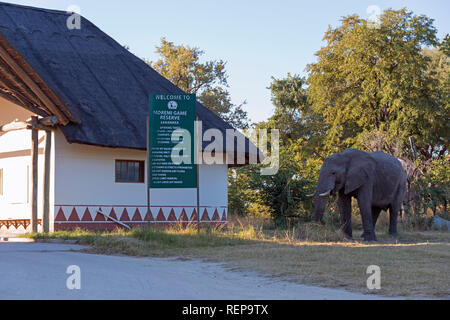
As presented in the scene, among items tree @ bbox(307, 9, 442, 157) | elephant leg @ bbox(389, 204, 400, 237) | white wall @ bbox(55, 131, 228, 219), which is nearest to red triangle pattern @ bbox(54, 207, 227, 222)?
white wall @ bbox(55, 131, 228, 219)

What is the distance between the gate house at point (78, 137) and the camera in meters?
19.3

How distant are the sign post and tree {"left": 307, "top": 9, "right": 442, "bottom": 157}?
72.6 feet

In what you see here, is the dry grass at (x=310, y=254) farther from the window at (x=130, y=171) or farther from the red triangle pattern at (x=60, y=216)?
the window at (x=130, y=171)

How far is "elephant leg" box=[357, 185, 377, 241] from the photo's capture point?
17125 millimetres

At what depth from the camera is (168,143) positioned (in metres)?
16.8

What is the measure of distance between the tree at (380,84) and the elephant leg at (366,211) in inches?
803

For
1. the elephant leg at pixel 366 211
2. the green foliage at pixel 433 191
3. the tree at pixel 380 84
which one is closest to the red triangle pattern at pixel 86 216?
the elephant leg at pixel 366 211

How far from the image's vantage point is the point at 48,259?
11492 mm

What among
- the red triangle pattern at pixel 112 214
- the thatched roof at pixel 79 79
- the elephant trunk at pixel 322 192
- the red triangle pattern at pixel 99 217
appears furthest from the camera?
the red triangle pattern at pixel 112 214

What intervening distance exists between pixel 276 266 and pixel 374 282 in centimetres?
222

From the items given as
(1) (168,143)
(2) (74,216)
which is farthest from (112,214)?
(1) (168,143)

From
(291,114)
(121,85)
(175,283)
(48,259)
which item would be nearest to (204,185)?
(121,85)

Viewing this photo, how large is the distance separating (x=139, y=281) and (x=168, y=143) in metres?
8.32

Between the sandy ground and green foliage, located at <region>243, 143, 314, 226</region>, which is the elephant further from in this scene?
the sandy ground
